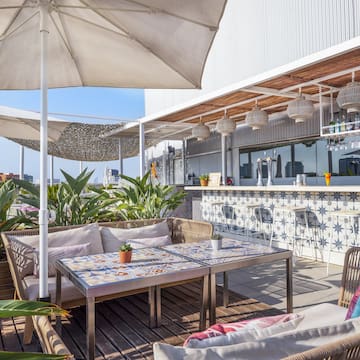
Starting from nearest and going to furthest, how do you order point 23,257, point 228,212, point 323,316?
point 323,316, point 23,257, point 228,212

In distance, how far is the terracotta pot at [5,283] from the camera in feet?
9.96

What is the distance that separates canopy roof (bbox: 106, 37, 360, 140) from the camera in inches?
164

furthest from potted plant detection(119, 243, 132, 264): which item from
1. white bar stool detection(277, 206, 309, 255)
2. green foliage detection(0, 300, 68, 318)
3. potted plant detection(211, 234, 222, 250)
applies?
white bar stool detection(277, 206, 309, 255)

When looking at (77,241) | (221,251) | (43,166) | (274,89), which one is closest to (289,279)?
(221,251)

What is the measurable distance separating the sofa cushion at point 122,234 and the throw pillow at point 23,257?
0.78 metres

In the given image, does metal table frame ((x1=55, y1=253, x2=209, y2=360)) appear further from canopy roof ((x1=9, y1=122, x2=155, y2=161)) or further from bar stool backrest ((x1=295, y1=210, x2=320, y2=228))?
Answer: canopy roof ((x1=9, y1=122, x2=155, y2=161))

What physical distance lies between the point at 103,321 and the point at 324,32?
5618mm

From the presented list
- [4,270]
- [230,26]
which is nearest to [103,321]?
[4,270]

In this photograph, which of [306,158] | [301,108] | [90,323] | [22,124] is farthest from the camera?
[306,158]

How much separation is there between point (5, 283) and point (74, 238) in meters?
Answer: 0.71

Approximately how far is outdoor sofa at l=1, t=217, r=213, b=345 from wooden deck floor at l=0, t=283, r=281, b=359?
9.6 inches

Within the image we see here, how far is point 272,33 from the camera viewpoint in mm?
6801

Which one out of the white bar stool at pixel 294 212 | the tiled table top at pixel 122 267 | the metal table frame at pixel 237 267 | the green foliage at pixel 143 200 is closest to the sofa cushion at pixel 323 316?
the metal table frame at pixel 237 267

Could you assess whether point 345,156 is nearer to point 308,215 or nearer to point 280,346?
point 308,215
